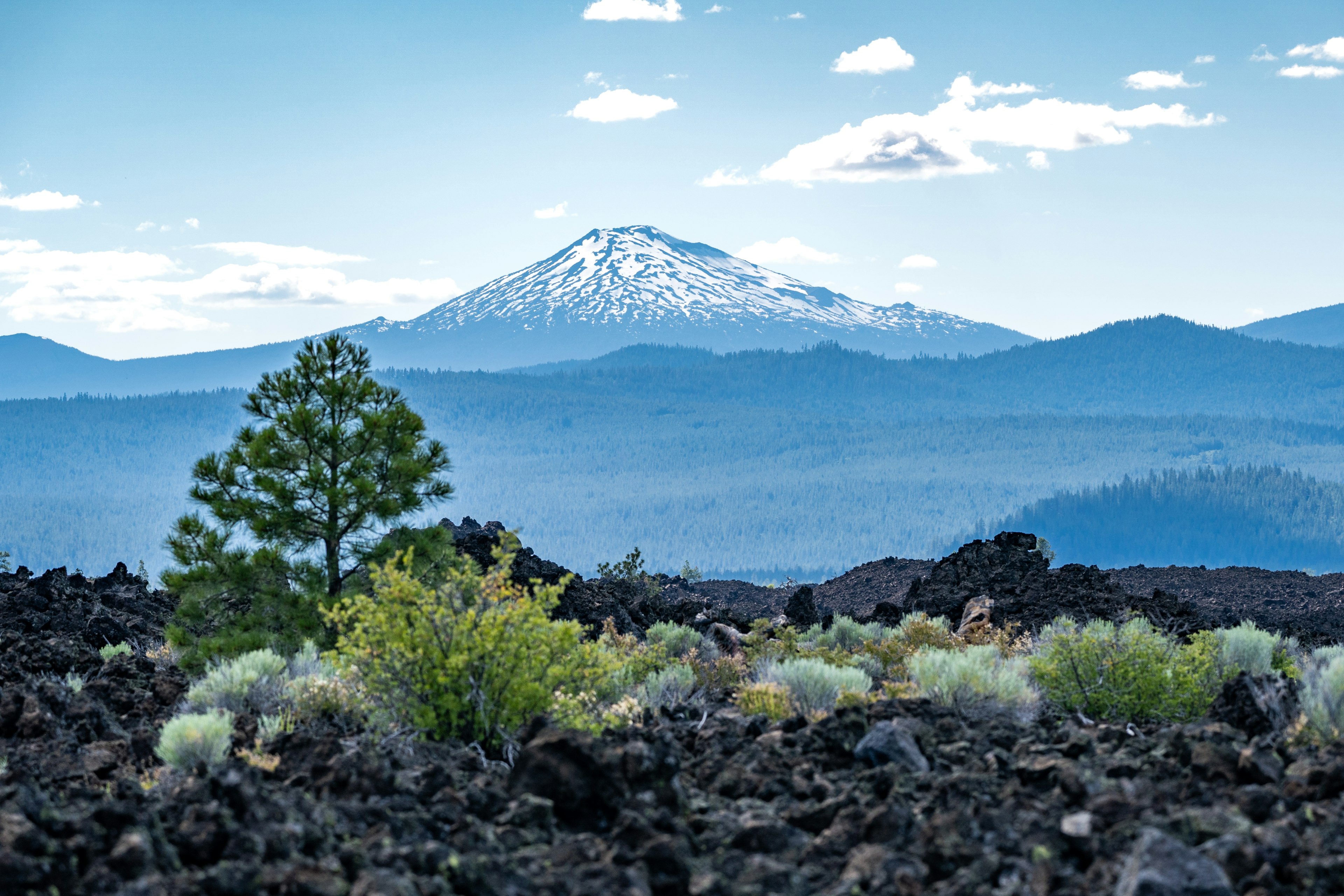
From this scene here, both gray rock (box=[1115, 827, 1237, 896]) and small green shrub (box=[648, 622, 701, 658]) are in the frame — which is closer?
gray rock (box=[1115, 827, 1237, 896])

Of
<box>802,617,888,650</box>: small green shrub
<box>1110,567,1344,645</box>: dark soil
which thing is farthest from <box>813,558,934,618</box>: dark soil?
<box>802,617,888,650</box>: small green shrub

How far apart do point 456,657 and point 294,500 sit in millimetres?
5004

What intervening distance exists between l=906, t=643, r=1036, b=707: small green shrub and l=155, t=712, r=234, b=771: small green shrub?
5236mm

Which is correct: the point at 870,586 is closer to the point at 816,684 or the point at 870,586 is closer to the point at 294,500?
the point at 294,500

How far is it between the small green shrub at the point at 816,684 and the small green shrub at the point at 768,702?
3.5 inches

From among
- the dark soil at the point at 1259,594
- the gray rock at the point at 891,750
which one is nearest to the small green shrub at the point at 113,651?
the gray rock at the point at 891,750

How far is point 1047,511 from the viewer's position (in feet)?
495

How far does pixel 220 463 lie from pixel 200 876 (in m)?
7.67

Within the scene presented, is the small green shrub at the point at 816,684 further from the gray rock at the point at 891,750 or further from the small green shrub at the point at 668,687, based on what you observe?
the gray rock at the point at 891,750

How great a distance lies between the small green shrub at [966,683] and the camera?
9086mm

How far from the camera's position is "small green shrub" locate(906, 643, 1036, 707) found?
909 cm

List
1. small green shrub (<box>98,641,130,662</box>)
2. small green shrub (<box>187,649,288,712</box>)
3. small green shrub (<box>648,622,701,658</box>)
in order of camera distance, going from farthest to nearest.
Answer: small green shrub (<box>648,622,701,658</box>) → small green shrub (<box>98,641,130,662</box>) → small green shrub (<box>187,649,288,712</box>)

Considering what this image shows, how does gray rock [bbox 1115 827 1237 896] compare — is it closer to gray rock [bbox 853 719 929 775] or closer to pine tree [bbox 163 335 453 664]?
gray rock [bbox 853 719 929 775]

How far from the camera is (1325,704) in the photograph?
7.71 metres
